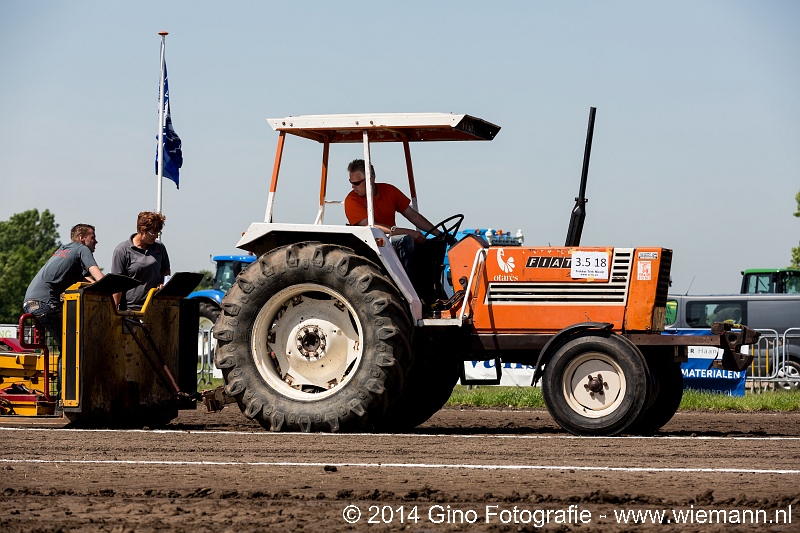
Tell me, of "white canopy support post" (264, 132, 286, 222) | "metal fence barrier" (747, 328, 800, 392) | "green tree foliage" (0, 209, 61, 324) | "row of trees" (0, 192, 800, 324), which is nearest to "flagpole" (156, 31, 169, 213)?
"metal fence barrier" (747, 328, 800, 392)

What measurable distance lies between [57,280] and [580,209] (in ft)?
14.3

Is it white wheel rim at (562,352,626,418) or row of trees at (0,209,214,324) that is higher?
row of trees at (0,209,214,324)

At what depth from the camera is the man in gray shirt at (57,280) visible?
416 inches

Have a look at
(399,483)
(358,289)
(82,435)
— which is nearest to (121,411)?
(82,435)

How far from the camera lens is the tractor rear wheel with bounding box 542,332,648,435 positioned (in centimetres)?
949

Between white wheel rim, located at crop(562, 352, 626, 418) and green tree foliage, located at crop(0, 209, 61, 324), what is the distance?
59.9 metres

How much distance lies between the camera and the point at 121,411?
10.5 meters

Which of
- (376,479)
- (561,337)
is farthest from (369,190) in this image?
(376,479)

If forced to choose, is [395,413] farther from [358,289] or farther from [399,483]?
[399,483]

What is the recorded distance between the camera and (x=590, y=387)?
380 inches

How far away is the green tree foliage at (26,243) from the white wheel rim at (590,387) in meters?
59.9

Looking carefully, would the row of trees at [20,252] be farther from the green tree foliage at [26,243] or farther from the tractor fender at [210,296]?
the tractor fender at [210,296]

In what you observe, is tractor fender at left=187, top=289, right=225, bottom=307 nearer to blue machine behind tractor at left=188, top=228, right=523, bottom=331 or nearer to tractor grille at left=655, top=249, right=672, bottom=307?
blue machine behind tractor at left=188, top=228, right=523, bottom=331

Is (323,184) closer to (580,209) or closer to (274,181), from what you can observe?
(274,181)
